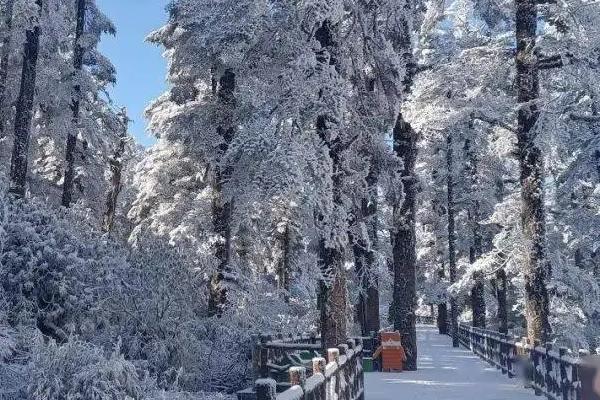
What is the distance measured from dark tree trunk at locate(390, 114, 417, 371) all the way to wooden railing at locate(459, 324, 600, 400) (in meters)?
2.66

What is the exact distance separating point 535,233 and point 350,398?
674 cm

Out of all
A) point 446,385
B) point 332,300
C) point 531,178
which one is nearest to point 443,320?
point 446,385

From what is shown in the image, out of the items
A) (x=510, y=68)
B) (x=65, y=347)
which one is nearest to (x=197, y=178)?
(x=510, y=68)

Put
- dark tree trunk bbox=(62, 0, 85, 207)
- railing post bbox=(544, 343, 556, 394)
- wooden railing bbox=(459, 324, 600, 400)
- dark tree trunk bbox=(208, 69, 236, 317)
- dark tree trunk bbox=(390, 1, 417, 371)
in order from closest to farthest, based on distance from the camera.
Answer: wooden railing bbox=(459, 324, 600, 400) < railing post bbox=(544, 343, 556, 394) < dark tree trunk bbox=(208, 69, 236, 317) < dark tree trunk bbox=(390, 1, 417, 371) < dark tree trunk bbox=(62, 0, 85, 207)

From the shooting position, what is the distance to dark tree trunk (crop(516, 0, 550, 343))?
13984 millimetres

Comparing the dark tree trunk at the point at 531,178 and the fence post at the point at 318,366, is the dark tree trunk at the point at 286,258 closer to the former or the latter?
the dark tree trunk at the point at 531,178

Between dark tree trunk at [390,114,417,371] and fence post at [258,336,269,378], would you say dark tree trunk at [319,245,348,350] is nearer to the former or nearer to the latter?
fence post at [258,336,269,378]

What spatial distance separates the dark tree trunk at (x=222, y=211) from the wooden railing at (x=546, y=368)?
7.70 metres

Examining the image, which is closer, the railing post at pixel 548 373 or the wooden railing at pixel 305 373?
the wooden railing at pixel 305 373

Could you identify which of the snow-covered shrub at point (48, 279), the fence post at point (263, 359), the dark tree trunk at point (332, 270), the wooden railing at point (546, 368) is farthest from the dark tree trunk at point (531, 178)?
the snow-covered shrub at point (48, 279)

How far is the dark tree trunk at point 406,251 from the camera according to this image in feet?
61.0

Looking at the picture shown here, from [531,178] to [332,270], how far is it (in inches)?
225

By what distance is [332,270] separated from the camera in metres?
11.3

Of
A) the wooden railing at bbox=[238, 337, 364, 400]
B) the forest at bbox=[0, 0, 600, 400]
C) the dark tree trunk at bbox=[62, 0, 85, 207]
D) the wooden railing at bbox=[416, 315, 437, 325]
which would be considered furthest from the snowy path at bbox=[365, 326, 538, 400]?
the wooden railing at bbox=[416, 315, 437, 325]
